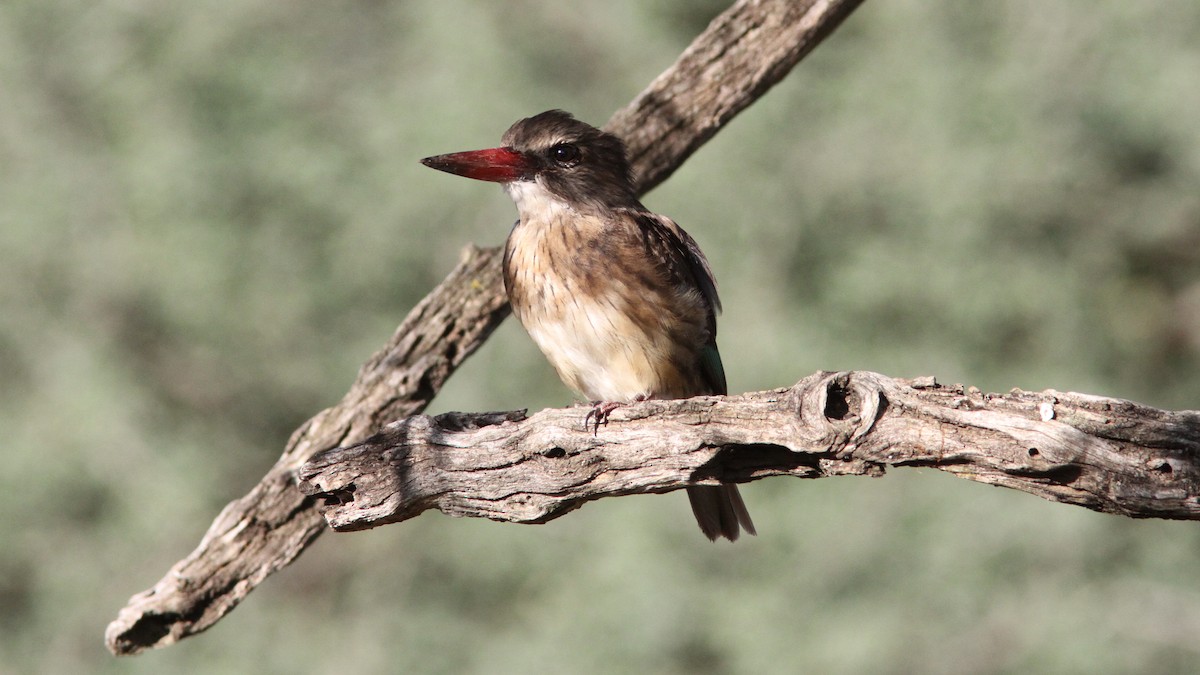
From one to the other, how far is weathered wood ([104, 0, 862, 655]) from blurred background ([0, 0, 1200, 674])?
3458 millimetres

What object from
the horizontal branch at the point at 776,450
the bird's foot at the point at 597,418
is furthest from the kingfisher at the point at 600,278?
the bird's foot at the point at 597,418

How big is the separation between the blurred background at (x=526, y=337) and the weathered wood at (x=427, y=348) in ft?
11.3

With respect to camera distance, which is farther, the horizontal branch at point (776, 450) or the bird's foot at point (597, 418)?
the bird's foot at point (597, 418)

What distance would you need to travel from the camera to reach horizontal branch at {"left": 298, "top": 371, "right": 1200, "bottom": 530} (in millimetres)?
2908

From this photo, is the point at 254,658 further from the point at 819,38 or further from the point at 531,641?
the point at 819,38

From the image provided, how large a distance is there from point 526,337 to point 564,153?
13.4 feet

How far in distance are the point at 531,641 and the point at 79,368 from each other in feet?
12.1

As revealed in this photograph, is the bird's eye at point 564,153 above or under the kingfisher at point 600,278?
above

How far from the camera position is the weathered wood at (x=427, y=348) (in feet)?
14.9

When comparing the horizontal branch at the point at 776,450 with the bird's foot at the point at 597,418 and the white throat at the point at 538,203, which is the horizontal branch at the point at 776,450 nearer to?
the bird's foot at the point at 597,418

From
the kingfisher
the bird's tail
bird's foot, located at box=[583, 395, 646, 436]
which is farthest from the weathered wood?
bird's foot, located at box=[583, 395, 646, 436]

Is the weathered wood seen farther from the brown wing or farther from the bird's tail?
the bird's tail

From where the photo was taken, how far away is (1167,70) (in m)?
8.16

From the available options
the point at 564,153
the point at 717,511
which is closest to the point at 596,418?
the point at 717,511
